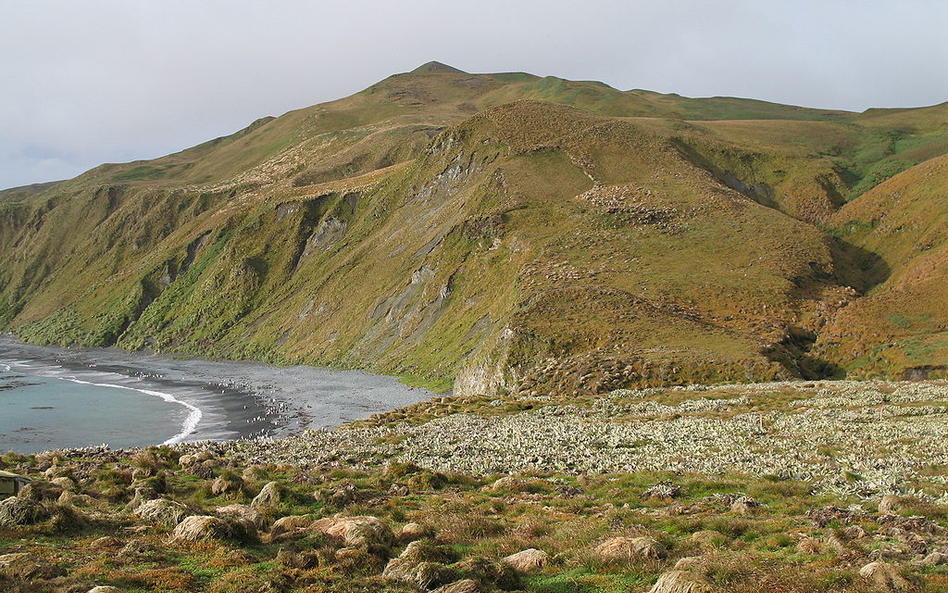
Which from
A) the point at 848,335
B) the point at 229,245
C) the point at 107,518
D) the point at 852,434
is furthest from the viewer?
the point at 229,245

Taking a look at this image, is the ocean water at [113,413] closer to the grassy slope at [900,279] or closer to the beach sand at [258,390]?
the beach sand at [258,390]

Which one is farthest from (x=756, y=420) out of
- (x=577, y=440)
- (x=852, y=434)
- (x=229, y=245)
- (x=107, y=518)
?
(x=229, y=245)

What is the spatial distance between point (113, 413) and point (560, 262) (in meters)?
54.5

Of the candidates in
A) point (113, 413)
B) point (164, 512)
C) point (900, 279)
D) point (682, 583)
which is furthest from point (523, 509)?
point (900, 279)

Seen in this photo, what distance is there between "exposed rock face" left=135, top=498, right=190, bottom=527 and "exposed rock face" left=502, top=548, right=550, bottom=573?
9454 mm

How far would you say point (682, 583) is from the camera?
12328mm

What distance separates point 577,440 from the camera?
3488 cm

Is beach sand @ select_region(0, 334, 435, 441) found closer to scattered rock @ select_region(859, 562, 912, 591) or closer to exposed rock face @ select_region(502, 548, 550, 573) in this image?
exposed rock face @ select_region(502, 548, 550, 573)

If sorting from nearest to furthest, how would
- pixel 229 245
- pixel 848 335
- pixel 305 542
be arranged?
pixel 305 542 → pixel 848 335 → pixel 229 245

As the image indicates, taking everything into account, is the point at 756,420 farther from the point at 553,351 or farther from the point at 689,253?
the point at 689,253

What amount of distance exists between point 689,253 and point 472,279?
103 feet

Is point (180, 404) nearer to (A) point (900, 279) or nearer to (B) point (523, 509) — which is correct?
(B) point (523, 509)

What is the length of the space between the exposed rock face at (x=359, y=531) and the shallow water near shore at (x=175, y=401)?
123 ft

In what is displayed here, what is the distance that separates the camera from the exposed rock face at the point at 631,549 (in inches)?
590
